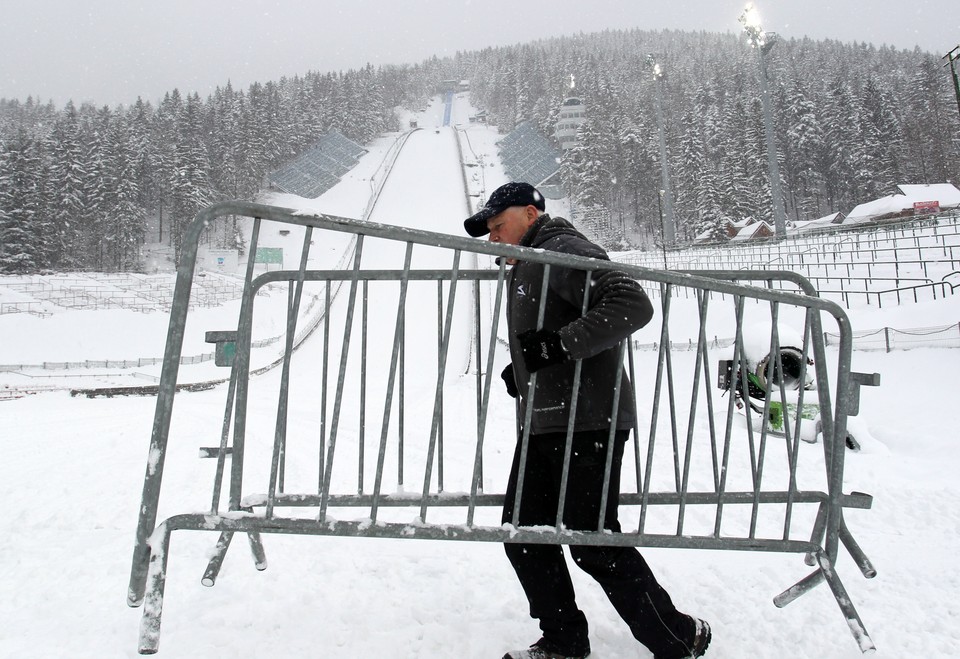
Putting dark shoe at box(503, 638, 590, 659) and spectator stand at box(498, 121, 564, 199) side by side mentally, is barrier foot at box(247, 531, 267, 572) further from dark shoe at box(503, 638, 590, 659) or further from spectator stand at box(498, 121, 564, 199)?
spectator stand at box(498, 121, 564, 199)

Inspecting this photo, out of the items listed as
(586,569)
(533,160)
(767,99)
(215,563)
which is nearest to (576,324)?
(586,569)

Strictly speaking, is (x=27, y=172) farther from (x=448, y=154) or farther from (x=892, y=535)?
(x=892, y=535)

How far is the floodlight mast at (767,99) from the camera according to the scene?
29266 mm

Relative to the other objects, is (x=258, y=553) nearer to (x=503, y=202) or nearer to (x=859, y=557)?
(x=503, y=202)

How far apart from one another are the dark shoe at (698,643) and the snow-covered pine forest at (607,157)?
4596 cm

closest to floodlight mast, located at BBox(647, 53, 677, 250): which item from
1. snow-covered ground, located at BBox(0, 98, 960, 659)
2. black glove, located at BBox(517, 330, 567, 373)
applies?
snow-covered ground, located at BBox(0, 98, 960, 659)

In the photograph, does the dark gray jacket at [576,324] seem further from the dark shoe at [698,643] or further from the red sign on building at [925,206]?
the red sign on building at [925,206]

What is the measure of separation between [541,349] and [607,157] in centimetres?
7429

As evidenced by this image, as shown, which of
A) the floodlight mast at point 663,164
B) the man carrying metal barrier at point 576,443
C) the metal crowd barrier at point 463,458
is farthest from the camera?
the floodlight mast at point 663,164

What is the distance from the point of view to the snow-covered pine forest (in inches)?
2180

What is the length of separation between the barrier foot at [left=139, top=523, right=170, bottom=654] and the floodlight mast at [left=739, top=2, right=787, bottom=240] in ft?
104

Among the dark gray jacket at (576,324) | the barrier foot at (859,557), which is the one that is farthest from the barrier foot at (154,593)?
the barrier foot at (859,557)

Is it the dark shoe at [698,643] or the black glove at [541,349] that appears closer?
the black glove at [541,349]

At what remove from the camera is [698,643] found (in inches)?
94.5
